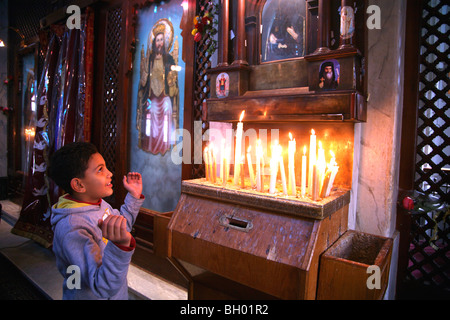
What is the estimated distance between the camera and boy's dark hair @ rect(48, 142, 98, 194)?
1.81 meters

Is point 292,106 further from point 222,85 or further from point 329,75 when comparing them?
point 222,85

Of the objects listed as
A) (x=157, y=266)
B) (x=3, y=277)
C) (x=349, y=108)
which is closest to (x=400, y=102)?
(x=349, y=108)

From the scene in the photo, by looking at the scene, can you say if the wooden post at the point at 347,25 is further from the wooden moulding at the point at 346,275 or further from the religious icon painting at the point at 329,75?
the wooden moulding at the point at 346,275

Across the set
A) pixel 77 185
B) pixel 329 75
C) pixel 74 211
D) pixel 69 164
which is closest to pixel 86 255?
pixel 74 211

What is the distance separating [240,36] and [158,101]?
1.76m

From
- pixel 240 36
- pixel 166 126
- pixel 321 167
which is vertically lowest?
pixel 321 167

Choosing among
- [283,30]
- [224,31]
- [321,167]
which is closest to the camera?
[321,167]

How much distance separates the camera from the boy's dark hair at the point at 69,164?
5.93 ft

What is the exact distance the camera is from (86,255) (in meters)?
1.56

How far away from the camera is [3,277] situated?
3662 millimetres

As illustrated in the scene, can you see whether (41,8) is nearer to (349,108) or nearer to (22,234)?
(22,234)

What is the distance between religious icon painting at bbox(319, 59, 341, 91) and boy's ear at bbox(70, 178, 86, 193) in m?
1.78

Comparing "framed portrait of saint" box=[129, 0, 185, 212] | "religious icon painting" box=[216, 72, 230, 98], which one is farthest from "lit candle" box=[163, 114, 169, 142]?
"religious icon painting" box=[216, 72, 230, 98]

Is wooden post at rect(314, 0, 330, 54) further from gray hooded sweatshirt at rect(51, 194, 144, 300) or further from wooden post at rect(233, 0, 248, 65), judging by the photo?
gray hooded sweatshirt at rect(51, 194, 144, 300)
